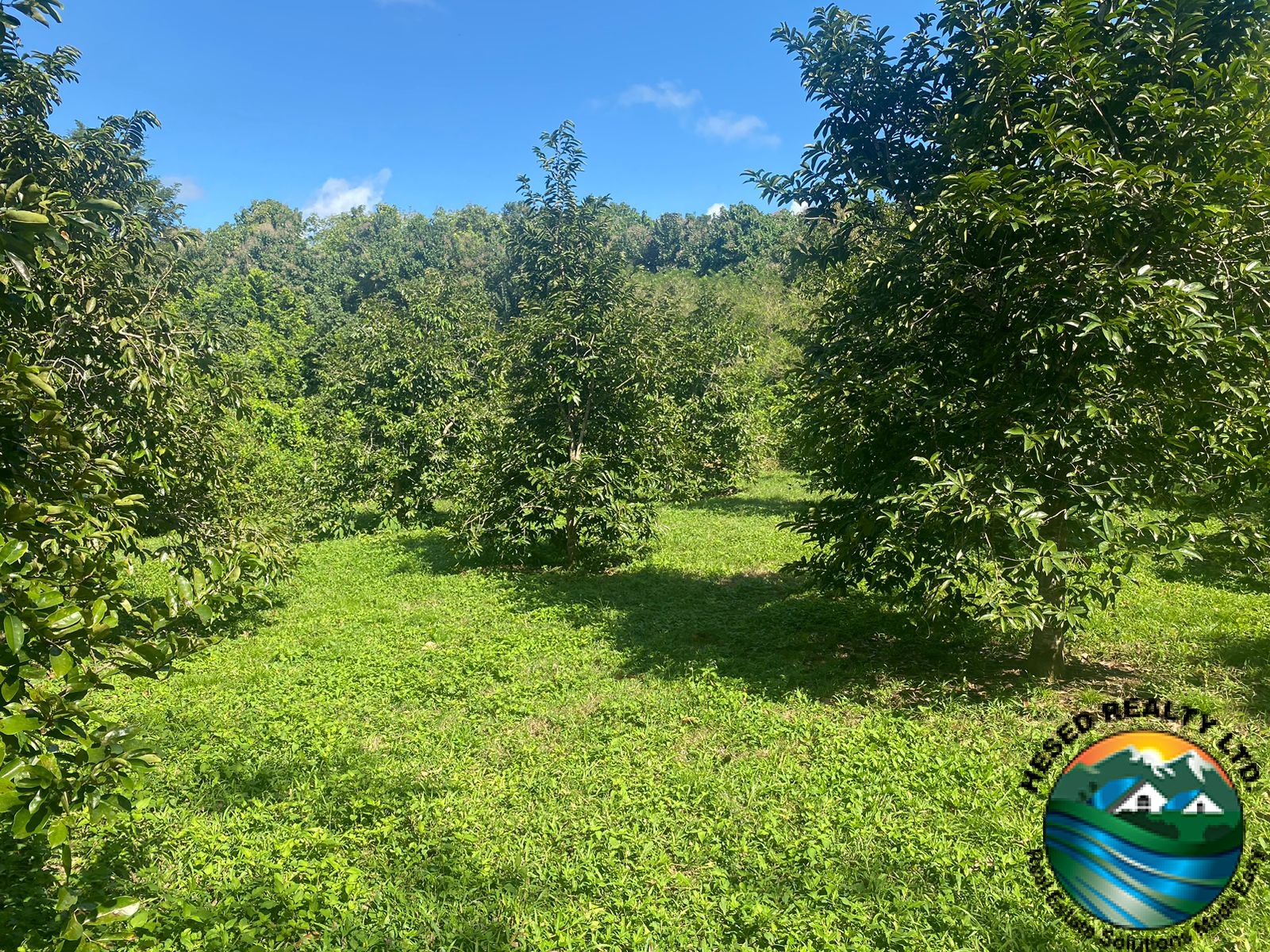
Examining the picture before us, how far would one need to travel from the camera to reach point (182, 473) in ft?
24.7

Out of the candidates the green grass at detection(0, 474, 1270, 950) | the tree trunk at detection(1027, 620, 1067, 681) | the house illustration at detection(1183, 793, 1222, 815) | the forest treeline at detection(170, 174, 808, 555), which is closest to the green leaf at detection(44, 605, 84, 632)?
the green grass at detection(0, 474, 1270, 950)

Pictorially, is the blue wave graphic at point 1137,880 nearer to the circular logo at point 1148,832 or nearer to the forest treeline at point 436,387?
the circular logo at point 1148,832

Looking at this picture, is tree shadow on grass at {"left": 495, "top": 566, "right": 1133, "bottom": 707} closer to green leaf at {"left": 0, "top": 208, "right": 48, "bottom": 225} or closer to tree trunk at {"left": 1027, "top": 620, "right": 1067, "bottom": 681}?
tree trunk at {"left": 1027, "top": 620, "right": 1067, "bottom": 681}

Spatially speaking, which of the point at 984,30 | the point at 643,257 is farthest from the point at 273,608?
the point at 643,257

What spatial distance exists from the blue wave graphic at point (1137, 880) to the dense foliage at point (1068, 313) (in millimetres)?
1542

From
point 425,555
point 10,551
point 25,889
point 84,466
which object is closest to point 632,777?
point 25,889

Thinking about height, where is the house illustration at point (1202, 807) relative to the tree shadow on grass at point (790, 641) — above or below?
above

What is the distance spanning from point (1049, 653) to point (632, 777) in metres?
3.95

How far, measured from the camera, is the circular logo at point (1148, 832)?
10.4 feet

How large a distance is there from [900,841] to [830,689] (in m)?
2.30

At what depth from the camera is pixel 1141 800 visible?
323 cm

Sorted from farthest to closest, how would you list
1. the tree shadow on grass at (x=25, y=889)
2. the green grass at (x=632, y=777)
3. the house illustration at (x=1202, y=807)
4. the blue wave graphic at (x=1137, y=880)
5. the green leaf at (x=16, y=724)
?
the green grass at (x=632, y=777) → the house illustration at (x=1202, y=807) → the blue wave graphic at (x=1137, y=880) → the tree shadow on grass at (x=25, y=889) → the green leaf at (x=16, y=724)

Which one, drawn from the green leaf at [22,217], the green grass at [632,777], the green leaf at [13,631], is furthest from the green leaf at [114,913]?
the green leaf at [22,217]

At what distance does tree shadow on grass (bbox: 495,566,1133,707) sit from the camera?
627cm
